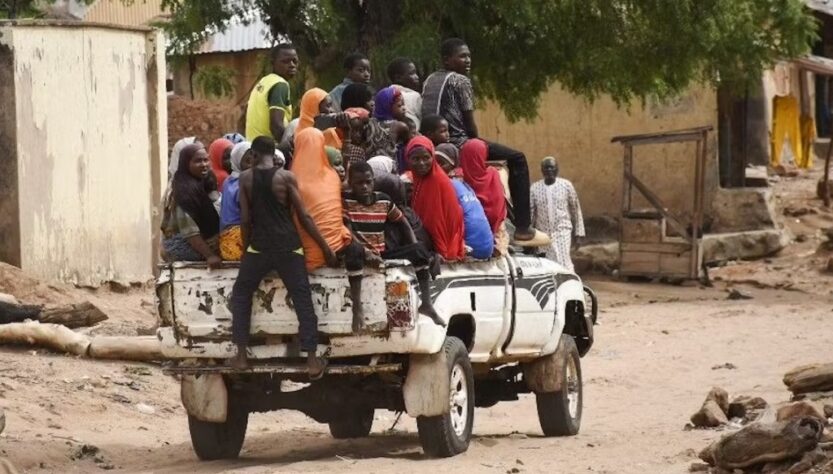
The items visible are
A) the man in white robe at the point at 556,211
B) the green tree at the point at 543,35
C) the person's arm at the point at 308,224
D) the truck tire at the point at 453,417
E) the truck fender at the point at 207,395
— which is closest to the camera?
the person's arm at the point at 308,224

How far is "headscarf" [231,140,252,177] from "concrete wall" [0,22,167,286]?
5234 millimetres

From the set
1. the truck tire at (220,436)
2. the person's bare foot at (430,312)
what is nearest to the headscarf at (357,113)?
the person's bare foot at (430,312)

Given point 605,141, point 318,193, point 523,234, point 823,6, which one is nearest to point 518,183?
point 523,234

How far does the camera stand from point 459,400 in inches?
387

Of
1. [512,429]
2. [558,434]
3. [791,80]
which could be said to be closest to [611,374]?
[512,429]

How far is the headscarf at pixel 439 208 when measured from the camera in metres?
9.95

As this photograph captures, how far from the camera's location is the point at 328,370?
918 centimetres

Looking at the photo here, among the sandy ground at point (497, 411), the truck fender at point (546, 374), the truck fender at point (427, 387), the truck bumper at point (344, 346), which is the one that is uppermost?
the truck bumper at point (344, 346)

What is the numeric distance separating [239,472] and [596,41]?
1234 centimetres

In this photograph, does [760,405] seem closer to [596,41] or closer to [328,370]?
[328,370]

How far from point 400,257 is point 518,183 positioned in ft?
6.97

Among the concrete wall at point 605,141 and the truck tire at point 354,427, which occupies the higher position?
the concrete wall at point 605,141

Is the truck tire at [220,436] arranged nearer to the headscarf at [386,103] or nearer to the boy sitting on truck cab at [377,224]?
the boy sitting on truck cab at [377,224]

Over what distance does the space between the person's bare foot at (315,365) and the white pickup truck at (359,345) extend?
0.21ft
